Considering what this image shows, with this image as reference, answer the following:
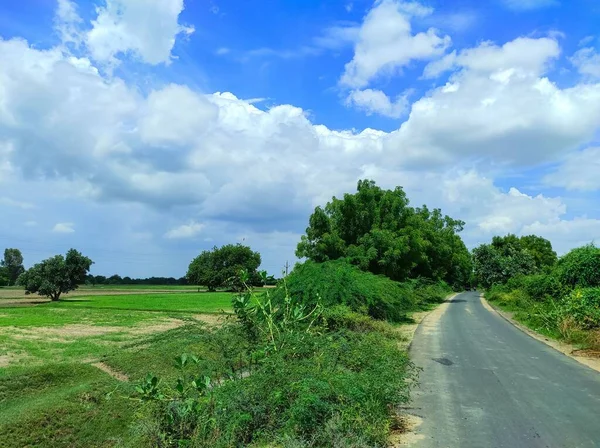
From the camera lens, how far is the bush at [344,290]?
67.1 feet

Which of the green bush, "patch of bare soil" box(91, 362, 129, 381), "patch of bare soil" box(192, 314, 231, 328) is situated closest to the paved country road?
the green bush

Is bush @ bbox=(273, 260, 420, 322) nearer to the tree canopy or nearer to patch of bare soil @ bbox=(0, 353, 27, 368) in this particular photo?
patch of bare soil @ bbox=(0, 353, 27, 368)

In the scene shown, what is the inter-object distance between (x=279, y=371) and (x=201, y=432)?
5.33ft

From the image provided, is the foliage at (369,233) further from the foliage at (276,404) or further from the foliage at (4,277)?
the foliage at (4,277)

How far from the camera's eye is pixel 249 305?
1009 cm

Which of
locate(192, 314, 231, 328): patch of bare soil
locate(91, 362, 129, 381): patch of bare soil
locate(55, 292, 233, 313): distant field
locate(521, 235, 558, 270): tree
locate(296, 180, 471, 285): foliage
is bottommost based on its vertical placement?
locate(91, 362, 129, 381): patch of bare soil

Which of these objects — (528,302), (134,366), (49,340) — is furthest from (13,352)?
(528,302)

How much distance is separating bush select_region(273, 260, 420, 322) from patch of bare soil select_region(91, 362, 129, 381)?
6649 mm

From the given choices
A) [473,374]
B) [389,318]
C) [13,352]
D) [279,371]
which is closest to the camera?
[279,371]

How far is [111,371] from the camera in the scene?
45.7 ft

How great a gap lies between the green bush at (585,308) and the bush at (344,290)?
7.43 meters

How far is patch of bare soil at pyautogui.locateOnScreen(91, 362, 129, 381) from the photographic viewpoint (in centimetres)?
1301

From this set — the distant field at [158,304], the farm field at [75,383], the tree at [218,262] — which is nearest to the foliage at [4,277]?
the tree at [218,262]

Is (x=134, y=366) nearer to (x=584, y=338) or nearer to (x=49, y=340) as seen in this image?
(x=49, y=340)
